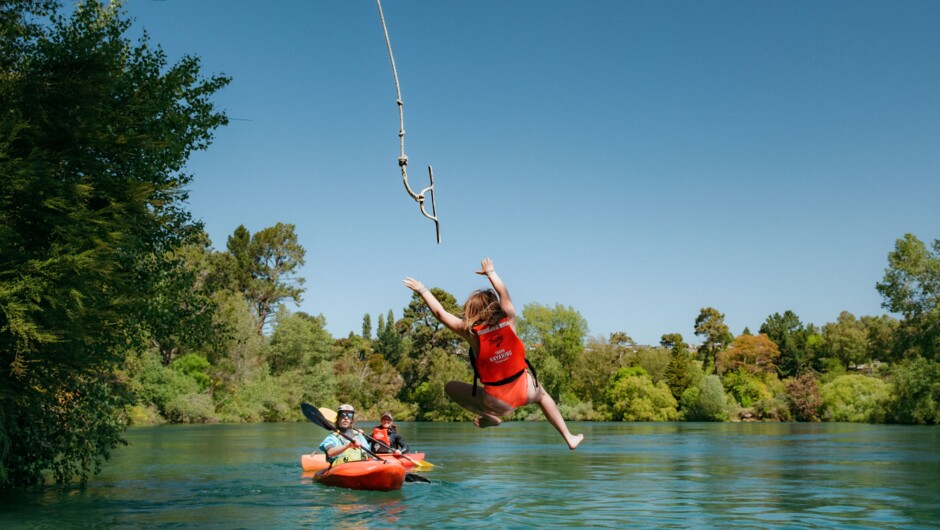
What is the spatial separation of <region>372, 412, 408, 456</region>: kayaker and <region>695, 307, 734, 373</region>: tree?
73023mm

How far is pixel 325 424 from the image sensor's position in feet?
59.0

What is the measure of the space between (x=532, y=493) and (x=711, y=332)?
75.2 metres

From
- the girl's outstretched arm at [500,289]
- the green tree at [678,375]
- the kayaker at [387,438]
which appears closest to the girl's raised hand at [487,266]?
the girl's outstretched arm at [500,289]

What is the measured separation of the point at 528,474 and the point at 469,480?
250 centimetres

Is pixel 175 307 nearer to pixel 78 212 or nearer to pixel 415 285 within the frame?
pixel 78 212

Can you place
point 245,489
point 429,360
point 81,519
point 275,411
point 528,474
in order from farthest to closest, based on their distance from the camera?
point 429,360
point 275,411
point 528,474
point 245,489
point 81,519

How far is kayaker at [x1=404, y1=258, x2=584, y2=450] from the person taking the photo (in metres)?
7.13

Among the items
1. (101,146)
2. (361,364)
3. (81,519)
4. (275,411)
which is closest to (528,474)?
(81,519)

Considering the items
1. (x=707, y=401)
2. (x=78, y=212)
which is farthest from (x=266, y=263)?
(x=78, y=212)

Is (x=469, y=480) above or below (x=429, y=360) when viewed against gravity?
below

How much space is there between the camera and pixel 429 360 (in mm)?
88250

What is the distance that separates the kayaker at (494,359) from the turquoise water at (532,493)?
8924mm

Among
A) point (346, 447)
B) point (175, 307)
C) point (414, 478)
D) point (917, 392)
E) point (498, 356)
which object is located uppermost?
point (175, 307)

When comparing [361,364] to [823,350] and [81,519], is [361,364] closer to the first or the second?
[823,350]
